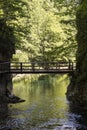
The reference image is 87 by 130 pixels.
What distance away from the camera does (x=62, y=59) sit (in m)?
66.4

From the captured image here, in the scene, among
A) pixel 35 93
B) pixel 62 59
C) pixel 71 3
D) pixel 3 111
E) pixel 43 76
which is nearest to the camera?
pixel 3 111

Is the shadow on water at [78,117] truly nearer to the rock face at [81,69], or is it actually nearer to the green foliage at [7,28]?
the rock face at [81,69]

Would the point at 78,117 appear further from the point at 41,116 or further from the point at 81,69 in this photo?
the point at 81,69

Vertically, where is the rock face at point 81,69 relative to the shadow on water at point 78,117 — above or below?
above

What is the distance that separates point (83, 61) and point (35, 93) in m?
13.8

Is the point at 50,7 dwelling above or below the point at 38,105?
above

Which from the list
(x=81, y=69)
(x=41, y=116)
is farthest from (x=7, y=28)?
(x=41, y=116)

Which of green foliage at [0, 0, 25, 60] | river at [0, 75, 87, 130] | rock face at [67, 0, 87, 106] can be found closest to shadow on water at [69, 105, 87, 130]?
river at [0, 75, 87, 130]

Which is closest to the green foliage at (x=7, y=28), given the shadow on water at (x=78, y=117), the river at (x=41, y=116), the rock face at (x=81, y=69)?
the river at (x=41, y=116)

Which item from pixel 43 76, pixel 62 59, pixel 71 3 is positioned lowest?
pixel 43 76

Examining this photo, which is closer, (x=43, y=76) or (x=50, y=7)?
(x=43, y=76)

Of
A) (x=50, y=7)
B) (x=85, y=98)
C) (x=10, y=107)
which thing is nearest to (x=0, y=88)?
(x=10, y=107)

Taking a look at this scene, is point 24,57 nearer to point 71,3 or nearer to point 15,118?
point 71,3

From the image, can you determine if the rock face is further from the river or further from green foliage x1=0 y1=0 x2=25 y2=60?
green foliage x1=0 y1=0 x2=25 y2=60
